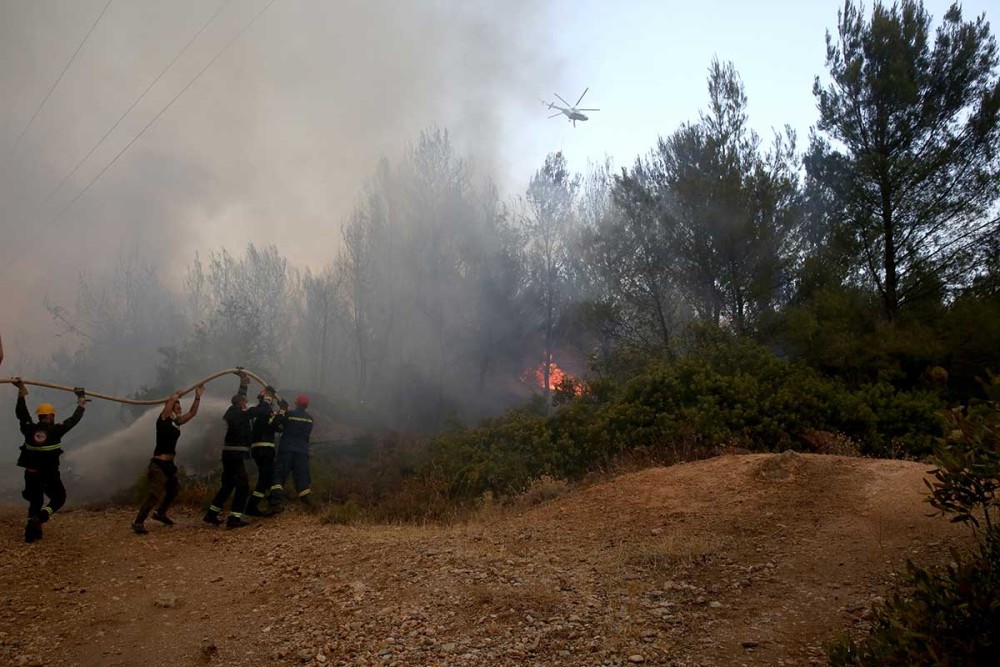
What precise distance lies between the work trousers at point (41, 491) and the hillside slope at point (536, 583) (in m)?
0.40

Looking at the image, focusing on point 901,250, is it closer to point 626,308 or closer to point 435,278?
point 626,308

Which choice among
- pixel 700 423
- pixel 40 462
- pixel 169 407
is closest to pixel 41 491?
pixel 40 462

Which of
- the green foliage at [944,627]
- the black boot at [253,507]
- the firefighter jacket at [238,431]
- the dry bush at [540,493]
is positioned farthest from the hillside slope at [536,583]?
the firefighter jacket at [238,431]

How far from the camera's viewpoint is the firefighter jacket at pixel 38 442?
27.5ft

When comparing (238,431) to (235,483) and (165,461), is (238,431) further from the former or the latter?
(165,461)

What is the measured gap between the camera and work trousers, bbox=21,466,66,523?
27.1 ft

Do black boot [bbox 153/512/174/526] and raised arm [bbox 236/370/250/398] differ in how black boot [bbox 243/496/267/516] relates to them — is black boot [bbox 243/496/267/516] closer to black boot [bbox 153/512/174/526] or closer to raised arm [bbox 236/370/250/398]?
black boot [bbox 153/512/174/526]

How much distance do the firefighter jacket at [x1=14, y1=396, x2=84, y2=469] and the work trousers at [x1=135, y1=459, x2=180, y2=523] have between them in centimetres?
113

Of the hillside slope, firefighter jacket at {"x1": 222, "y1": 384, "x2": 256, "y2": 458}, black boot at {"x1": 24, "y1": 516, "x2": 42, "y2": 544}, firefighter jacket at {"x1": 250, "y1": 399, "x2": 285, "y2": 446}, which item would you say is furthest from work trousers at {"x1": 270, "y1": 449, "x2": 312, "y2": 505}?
black boot at {"x1": 24, "y1": 516, "x2": 42, "y2": 544}

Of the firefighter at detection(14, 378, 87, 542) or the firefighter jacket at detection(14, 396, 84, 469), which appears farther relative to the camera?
the firefighter jacket at detection(14, 396, 84, 469)

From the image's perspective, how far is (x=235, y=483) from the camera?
915 cm

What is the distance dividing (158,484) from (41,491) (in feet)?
4.40

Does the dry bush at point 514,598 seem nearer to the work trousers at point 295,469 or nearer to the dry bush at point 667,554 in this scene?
the dry bush at point 667,554

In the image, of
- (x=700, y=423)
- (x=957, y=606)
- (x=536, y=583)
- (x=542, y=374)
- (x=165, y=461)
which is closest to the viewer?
(x=957, y=606)
